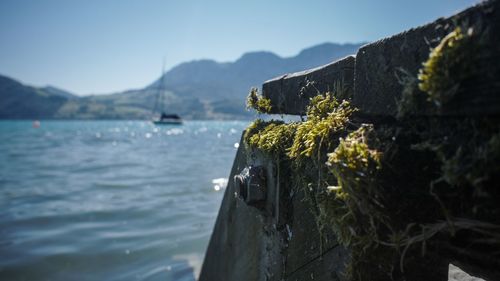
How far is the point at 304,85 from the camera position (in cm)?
348

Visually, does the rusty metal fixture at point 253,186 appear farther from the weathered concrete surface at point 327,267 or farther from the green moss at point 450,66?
the green moss at point 450,66

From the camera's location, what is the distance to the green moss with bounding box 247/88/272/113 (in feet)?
13.8

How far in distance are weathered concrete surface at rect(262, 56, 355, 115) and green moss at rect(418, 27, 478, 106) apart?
1117mm

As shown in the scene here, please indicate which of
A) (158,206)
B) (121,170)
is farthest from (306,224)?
(121,170)

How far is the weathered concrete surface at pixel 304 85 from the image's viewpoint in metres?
2.80

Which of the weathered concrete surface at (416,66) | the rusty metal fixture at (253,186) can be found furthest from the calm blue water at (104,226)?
the weathered concrete surface at (416,66)

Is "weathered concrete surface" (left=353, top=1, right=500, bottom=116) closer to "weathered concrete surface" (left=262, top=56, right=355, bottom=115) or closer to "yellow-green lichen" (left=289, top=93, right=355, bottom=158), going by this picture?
"yellow-green lichen" (left=289, top=93, right=355, bottom=158)

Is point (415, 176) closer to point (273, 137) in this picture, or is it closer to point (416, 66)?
point (416, 66)

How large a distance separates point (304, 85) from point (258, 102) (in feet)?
3.01

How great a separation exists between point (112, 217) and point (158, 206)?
2.33 m

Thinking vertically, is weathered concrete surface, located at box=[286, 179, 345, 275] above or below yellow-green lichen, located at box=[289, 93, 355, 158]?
below

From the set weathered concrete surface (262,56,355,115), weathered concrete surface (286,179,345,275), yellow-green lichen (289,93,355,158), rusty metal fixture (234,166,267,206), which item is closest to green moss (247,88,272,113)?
weathered concrete surface (262,56,355,115)

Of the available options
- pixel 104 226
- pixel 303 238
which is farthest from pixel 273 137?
pixel 104 226

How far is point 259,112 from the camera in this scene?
14.1 feet
